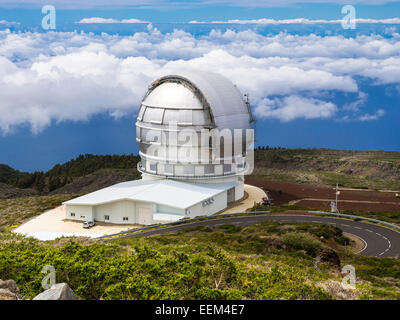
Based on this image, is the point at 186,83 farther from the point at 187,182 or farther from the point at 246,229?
the point at 246,229

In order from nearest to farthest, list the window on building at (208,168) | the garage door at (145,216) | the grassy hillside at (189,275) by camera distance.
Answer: the grassy hillside at (189,275) < the garage door at (145,216) < the window on building at (208,168)

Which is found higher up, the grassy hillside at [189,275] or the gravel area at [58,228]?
the grassy hillside at [189,275]

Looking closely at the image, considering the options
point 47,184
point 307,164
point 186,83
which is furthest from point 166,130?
point 307,164

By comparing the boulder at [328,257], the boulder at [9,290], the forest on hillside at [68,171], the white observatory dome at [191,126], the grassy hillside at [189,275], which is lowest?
the forest on hillside at [68,171]

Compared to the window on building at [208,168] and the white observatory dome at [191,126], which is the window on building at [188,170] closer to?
the white observatory dome at [191,126]

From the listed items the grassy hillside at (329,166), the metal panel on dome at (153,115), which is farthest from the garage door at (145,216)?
the grassy hillside at (329,166)

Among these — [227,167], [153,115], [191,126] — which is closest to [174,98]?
[153,115]

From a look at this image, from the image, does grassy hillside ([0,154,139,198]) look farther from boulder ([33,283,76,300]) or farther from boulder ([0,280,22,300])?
boulder ([33,283,76,300])

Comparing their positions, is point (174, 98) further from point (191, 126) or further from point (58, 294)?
point (58, 294)
